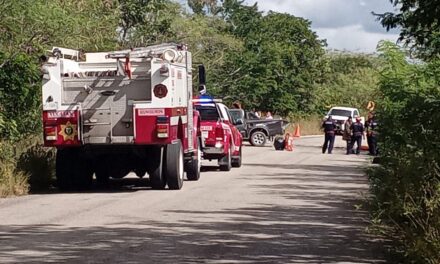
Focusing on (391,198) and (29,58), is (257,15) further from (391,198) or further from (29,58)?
(391,198)

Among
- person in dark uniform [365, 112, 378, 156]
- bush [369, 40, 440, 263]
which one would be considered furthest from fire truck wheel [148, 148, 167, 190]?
person in dark uniform [365, 112, 378, 156]

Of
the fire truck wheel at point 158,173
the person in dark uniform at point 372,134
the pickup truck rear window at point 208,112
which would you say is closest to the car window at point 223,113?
A: the pickup truck rear window at point 208,112

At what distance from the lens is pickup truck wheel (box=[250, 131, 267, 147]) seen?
151ft

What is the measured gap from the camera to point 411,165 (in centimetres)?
1227

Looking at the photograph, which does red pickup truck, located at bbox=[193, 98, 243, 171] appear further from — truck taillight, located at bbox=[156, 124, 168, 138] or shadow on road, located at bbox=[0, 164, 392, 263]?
shadow on road, located at bbox=[0, 164, 392, 263]

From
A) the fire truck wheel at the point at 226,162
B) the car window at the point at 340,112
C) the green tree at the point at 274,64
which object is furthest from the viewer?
the green tree at the point at 274,64

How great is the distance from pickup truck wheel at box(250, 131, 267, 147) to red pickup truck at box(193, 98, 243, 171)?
17988mm

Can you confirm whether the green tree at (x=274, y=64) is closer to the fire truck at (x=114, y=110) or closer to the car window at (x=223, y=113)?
the car window at (x=223, y=113)

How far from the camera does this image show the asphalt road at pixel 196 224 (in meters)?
11.4

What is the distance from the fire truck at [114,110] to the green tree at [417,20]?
820 cm

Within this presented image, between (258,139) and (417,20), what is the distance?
35.9 meters

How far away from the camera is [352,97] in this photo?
8056 centimetres

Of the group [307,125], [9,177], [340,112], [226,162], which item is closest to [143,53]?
[9,177]

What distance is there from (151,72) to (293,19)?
55217 millimetres
